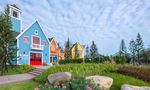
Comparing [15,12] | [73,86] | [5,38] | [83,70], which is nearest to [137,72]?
[83,70]

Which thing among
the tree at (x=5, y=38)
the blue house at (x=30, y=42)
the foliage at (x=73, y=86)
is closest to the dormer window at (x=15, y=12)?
the blue house at (x=30, y=42)

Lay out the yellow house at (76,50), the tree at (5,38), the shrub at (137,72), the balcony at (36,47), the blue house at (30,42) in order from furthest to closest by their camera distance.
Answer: the yellow house at (76,50) < the balcony at (36,47) < the blue house at (30,42) < the tree at (5,38) < the shrub at (137,72)

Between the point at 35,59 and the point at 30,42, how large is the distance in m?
3.12

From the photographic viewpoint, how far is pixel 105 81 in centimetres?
863

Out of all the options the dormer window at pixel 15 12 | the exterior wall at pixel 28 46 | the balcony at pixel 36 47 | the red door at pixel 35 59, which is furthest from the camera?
the red door at pixel 35 59

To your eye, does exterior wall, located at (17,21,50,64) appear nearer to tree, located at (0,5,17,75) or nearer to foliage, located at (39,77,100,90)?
tree, located at (0,5,17,75)

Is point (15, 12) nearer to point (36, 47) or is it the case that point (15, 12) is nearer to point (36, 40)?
point (36, 40)

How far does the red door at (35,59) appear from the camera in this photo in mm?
27250

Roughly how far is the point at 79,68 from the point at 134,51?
5253 cm

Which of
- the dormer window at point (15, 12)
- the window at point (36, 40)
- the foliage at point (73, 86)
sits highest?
the dormer window at point (15, 12)

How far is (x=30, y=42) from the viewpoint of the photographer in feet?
87.8

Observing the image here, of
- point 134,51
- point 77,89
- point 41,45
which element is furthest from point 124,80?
point 134,51

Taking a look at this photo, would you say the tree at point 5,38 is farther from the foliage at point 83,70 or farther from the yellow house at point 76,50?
the yellow house at point 76,50

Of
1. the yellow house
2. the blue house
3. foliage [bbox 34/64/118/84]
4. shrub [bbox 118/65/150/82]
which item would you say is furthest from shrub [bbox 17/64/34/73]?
the yellow house
